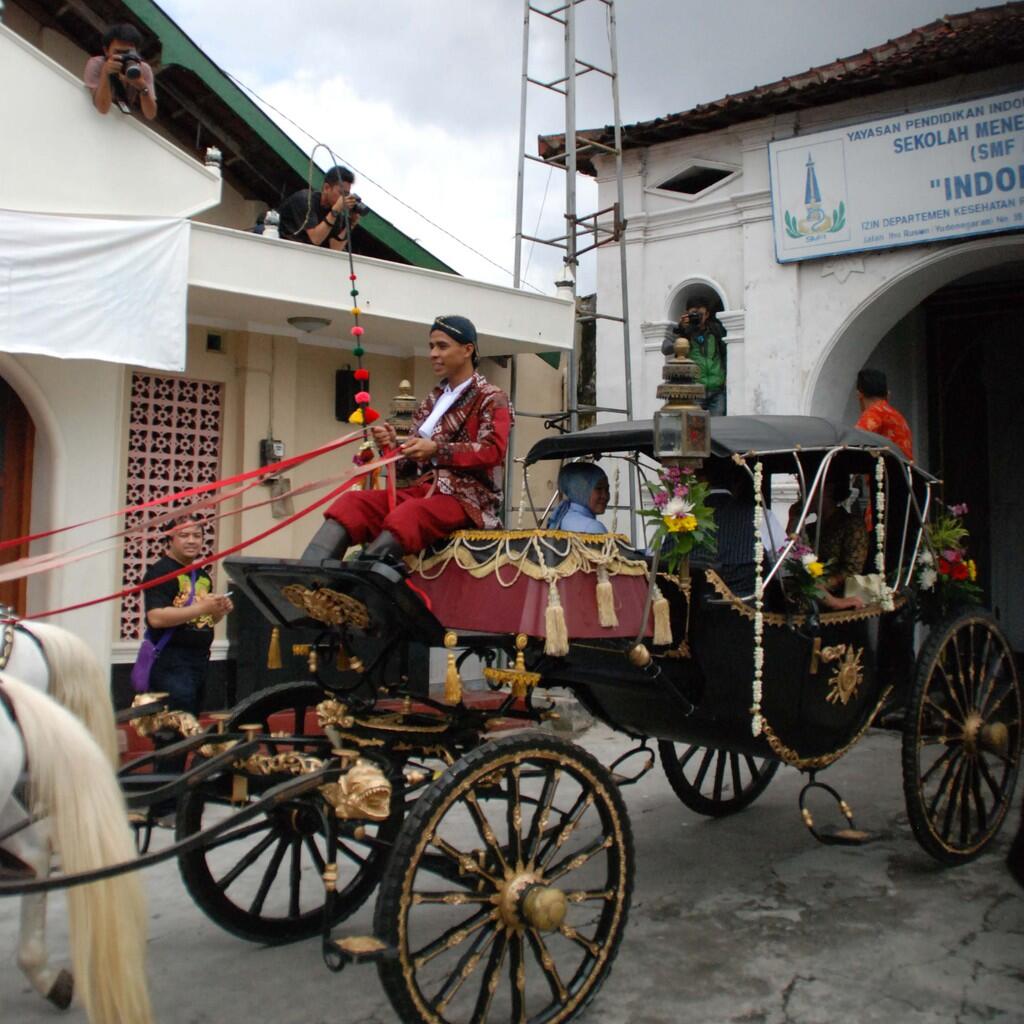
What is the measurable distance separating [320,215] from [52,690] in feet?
19.9

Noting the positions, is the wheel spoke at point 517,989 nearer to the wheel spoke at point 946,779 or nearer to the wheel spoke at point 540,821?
the wheel spoke at point 540,821

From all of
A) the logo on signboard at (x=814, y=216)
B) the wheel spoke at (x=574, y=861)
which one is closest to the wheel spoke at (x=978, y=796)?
the wheel spoke at (x=574, y=861)

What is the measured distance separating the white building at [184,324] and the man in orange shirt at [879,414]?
12.1 ft

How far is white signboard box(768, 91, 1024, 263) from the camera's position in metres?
8.58

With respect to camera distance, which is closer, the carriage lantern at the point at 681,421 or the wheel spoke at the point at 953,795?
the carriage lantern at the point at 681,421

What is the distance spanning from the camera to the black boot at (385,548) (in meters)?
3.79

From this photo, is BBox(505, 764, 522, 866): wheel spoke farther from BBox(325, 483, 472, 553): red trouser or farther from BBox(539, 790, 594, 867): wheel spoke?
BBox(325, 483, 472, 553): red trouser

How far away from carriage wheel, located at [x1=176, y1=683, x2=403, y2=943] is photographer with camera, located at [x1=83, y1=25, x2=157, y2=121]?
177 inches

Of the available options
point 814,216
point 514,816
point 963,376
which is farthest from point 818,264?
point 514,816

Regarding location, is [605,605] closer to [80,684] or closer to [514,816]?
[514,816]

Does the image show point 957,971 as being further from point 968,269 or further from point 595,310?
point 595,310

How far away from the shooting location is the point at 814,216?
31.2 ft

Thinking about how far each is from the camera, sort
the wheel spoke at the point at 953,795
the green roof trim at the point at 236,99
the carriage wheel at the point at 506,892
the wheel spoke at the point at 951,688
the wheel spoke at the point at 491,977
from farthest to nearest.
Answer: the green roof trim at the point at 236,99
the wheel spoke at the point at 951,688
the wheel spoke at the point at 953,795
the wheel spoke at the point at 491,977
the carriage wheel at the point at 506,892

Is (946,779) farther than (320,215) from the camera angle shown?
No
